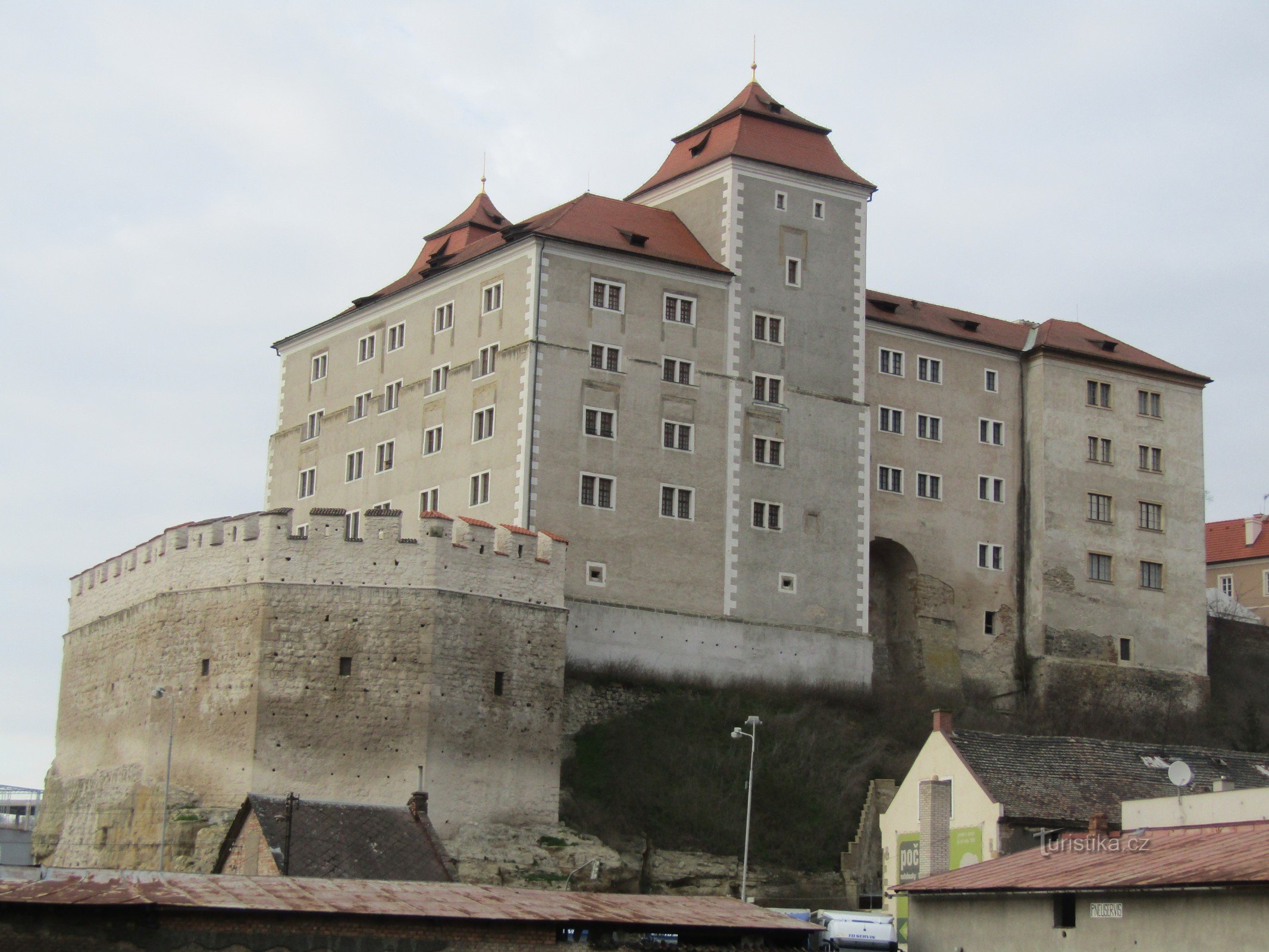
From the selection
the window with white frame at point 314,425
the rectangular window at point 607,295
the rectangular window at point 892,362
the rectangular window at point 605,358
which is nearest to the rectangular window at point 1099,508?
the rectangular window at point 892,362

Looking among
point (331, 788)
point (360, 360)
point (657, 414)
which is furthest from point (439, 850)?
point (360, 360)

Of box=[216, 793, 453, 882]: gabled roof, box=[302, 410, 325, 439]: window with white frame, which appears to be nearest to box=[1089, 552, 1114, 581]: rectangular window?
box=[302, 410, 325, 439]: window with white frame

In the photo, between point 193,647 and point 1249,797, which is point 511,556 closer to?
point 193,647

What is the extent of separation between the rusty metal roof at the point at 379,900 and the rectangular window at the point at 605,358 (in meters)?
28.2

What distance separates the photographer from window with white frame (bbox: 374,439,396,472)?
248ft

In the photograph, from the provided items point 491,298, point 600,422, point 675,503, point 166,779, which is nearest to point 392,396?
point 491,298

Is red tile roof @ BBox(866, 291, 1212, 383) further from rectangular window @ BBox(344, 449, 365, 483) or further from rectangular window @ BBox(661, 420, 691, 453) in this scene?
rectangular window @ BBox(344, 449, 365, 483)

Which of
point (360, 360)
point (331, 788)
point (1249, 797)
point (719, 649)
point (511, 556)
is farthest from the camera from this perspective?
point (360, 360)

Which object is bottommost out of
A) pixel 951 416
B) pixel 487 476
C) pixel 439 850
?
pixel 439 850

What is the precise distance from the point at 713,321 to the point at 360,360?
13937 mm

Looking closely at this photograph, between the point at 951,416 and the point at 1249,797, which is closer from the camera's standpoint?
the point at 1249,797

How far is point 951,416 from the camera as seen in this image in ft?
267

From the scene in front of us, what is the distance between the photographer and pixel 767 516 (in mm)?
72562

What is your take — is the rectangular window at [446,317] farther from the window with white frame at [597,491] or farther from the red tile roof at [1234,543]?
the red tile roof at [1234,543]
